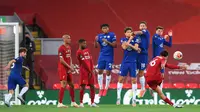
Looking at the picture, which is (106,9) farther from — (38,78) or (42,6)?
(38,78)

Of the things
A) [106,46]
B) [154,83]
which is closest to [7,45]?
[106,46]

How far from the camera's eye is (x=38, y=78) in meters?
22.3

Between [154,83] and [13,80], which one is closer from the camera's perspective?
[154,83]

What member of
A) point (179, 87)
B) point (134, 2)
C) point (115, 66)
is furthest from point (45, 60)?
point (134, 2)

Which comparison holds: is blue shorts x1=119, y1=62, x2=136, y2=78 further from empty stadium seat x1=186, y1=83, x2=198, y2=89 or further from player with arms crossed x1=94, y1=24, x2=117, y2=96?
empty stadium seat x1=186, y1=83, x2=198, y2=89

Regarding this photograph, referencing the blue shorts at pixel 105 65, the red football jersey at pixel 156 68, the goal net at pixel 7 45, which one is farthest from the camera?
the goal net at pixel 7 45

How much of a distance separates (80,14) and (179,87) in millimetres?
6377

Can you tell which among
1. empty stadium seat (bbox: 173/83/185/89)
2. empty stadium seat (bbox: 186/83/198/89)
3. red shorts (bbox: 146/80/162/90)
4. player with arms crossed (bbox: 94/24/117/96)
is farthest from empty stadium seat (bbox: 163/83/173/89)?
red shorts (bbox: 146/80/162/90)

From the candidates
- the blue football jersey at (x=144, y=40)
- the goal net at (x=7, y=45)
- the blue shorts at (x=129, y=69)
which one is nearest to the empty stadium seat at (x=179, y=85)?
the blue football jersey at (x=144, y=40)

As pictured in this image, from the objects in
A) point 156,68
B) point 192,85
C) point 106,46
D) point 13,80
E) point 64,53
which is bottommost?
point 192,85

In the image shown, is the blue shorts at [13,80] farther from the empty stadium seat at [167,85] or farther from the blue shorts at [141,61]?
the empty stadium seat at [167,85]

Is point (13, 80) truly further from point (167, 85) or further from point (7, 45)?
point (167, 85)

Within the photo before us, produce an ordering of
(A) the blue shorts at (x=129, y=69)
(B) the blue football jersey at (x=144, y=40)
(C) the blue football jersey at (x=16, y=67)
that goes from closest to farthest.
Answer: (A) the blue shorts at (x=129, y=69) → (B) the blue football jersey at (x=144, y=40) → (C) the blue football jersey at (x=16, y=67)

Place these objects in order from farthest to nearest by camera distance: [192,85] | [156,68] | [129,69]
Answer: [192,85]
[129,69]
[156,68]
